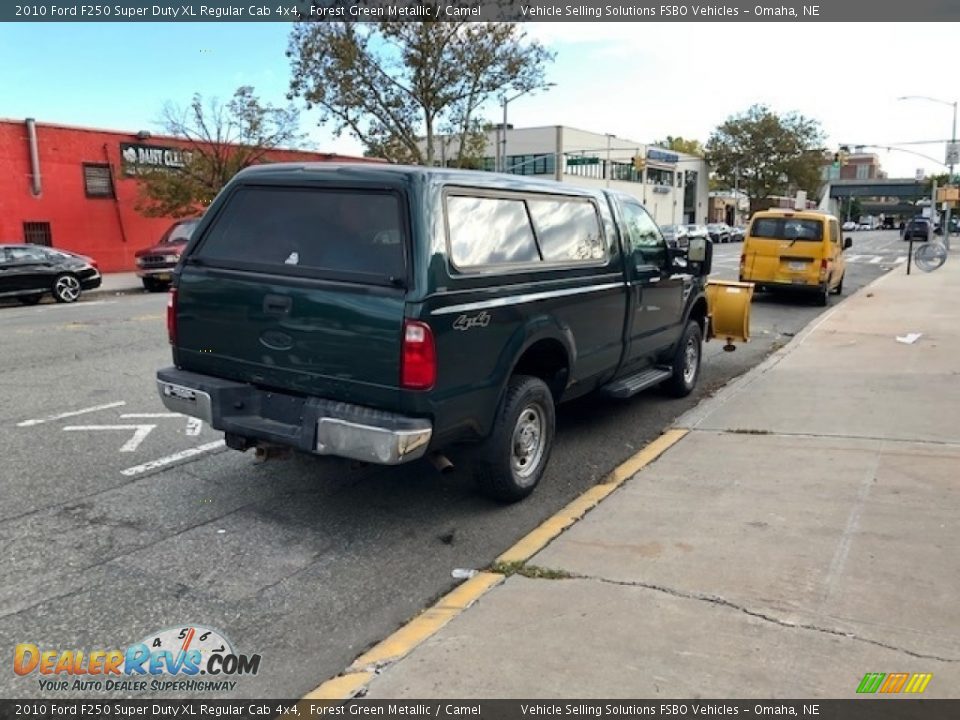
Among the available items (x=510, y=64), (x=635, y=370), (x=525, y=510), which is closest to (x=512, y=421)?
(x=525, y=510)

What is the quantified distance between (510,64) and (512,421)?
29482 mm

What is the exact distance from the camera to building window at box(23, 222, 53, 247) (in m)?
25.4

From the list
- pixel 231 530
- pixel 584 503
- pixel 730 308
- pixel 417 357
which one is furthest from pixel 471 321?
pixel 730 308

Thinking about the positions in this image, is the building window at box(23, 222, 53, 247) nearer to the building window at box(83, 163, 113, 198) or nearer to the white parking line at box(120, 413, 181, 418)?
the building window at box(83, 163, 113, 198)

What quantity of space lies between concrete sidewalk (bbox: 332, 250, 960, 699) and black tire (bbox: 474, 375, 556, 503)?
0.52 meters

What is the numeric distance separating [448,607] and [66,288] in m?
17.3

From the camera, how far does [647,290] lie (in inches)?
251

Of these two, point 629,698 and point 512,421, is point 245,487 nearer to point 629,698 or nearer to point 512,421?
point 512,421

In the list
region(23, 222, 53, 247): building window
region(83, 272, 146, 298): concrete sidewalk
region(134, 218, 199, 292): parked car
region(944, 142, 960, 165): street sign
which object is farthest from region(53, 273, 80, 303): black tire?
region(944, 142, 960, 165): street sign

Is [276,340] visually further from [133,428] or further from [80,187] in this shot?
[80,187]

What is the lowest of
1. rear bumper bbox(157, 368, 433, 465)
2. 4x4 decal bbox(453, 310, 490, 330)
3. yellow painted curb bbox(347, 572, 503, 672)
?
yellow painted curb bbox(347, 572, 503, 672)

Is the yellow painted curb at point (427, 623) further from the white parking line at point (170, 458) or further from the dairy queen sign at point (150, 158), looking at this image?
the dairy queen sign at point (150, 158)

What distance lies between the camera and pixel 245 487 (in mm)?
5070

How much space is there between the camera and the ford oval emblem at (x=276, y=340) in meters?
4.20
